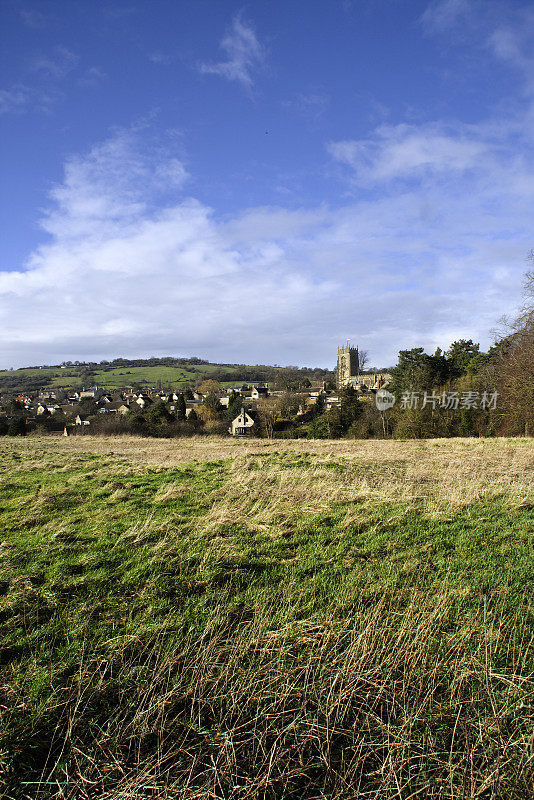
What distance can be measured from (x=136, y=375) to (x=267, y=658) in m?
147

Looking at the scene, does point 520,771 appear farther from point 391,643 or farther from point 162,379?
point 162,379

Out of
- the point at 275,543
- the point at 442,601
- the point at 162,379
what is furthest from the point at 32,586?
the point at 162,379

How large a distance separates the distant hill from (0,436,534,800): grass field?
10485 centimetres

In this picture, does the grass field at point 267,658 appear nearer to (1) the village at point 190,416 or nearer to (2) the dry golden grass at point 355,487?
(2) the dry golden grass at point 355,487

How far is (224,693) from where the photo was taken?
306cm

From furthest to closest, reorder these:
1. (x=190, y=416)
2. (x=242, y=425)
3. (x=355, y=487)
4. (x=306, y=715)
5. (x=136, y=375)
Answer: (x=136, y=375) → (x=190, y=416) → (x=242, y=425) → (x=355, y=487) → (x=306, y=715)

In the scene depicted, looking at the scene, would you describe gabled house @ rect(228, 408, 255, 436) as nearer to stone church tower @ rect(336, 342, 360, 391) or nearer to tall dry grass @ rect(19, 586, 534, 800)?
tall dry grass @ rect(19, 586, 534, 800)

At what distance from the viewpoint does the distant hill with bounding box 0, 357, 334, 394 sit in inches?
4970

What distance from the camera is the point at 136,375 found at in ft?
462

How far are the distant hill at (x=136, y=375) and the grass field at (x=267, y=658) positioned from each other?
10485cm

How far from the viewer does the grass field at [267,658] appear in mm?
2477

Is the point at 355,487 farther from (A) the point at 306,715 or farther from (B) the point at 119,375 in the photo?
(B) the point at 119,375

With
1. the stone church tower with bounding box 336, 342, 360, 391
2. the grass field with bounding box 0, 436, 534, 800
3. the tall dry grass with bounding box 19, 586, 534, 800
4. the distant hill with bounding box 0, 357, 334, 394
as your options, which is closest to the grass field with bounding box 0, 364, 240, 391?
the distant hill with bounding box 0, 357, 334, 394

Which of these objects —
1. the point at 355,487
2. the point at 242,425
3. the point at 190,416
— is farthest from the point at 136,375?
the point at 355,487
